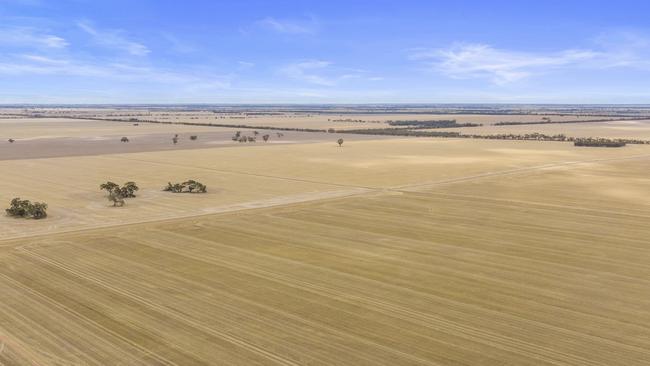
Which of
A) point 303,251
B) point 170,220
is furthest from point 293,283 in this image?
point 170,220

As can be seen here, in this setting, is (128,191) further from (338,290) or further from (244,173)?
(338,290)

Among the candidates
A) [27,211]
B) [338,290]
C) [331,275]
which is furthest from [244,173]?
[338,290]

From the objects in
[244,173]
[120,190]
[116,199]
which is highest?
[120,190]

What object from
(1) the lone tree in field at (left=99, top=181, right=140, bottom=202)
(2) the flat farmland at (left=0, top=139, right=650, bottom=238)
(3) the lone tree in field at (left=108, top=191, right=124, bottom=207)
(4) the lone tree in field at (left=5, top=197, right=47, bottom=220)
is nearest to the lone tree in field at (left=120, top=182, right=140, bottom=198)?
(1) the lone tree in field at (left=99, top=181, right=140, bottom=202)

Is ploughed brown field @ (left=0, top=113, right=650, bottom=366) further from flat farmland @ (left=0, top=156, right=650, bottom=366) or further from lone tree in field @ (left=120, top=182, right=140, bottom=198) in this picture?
lone tree in field @ (left=120, top=182, right=140, bottom=198)

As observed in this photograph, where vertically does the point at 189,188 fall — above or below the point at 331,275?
above
